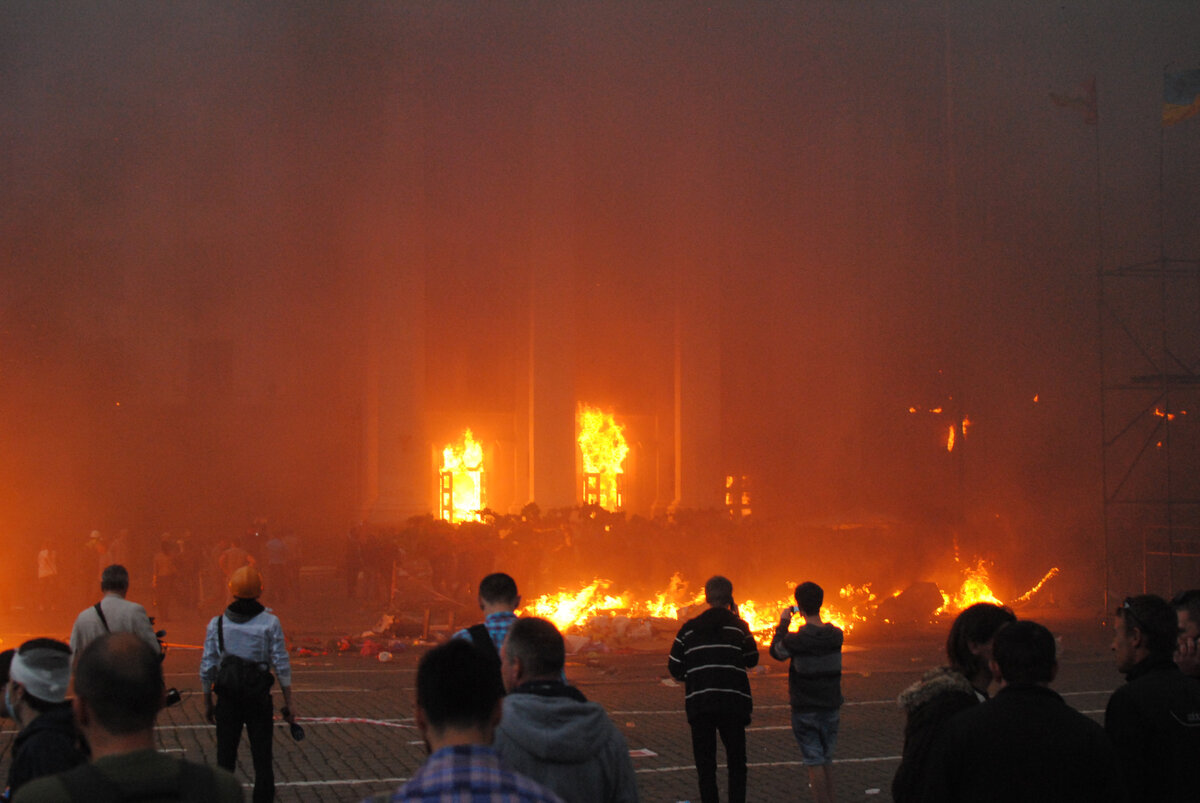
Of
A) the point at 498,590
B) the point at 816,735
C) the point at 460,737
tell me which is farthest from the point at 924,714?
the point at 816,735

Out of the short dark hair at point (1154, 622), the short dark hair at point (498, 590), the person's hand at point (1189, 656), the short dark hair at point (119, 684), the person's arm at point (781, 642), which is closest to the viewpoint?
the short dark hair at point (119, 684)

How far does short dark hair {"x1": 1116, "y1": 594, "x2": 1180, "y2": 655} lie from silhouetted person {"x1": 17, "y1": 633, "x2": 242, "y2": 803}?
243cm

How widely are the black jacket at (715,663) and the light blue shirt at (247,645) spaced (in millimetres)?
1813

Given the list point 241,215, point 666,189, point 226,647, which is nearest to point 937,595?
point 666,189

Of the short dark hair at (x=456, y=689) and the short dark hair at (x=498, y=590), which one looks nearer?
the short dark hair at (x=456, y=689)

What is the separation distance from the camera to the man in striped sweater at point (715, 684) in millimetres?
5188

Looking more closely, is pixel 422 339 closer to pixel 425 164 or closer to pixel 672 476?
pixel 425 164

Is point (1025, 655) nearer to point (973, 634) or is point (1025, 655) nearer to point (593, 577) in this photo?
point (973, 634)

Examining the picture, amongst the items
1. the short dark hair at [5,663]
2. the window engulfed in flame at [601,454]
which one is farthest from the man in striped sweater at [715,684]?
the window engulfed in flame at [601,454]

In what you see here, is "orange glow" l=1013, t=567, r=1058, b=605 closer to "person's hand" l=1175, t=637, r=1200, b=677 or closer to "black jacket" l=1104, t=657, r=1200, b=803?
"person's hand" l=1175, t=637, r=1200, b=677

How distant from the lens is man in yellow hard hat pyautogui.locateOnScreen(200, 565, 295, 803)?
4.98m

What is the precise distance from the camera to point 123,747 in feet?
6.64

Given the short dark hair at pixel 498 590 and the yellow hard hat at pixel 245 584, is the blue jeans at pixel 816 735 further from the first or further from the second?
the yellow hard hat at pixel 245 584

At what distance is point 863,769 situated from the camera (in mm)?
6941
